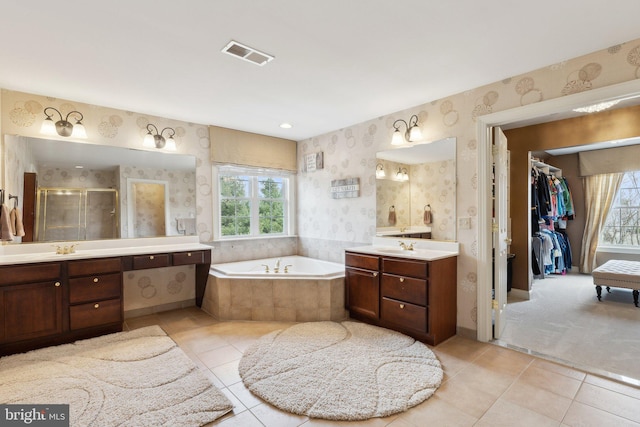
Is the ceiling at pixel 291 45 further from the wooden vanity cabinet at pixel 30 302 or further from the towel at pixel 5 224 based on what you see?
the wooden vanity cabinet at pixel 30 302

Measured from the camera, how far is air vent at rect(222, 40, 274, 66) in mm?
2111

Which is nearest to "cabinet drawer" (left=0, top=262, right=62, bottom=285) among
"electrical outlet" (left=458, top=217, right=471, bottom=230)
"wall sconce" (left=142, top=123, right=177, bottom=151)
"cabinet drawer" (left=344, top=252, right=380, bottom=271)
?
"wall sconce" (left=142, top=123, right=177, bottom=151)

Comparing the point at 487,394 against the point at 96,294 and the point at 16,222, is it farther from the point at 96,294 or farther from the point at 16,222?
the point at 16,222

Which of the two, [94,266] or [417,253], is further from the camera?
[417,253]

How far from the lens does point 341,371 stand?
224 cm

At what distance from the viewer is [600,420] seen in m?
1.74

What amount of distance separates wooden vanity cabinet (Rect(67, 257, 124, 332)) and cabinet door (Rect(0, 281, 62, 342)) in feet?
0.34

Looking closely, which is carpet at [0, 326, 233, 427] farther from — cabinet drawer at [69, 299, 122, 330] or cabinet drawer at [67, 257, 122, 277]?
cabinet drawer at [67, 257, 122, 277]

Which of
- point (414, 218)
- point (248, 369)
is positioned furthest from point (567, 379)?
point (248, 369)

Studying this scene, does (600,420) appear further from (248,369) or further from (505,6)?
(505,6)

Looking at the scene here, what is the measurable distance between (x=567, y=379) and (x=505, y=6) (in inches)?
99.2

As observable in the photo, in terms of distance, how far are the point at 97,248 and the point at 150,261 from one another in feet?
2.25

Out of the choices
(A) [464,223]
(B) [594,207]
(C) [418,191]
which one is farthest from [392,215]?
(B) [594,207]

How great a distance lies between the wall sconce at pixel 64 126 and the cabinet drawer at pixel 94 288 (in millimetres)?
1505
